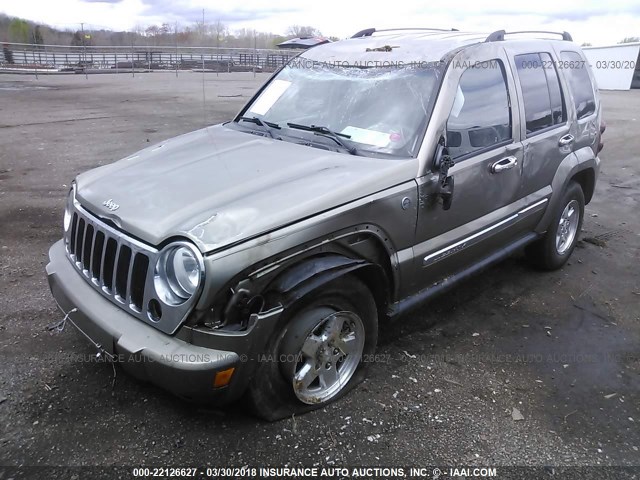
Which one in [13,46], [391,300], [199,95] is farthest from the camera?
[13,46]

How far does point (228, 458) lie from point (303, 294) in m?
0.91

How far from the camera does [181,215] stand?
2.56 metres

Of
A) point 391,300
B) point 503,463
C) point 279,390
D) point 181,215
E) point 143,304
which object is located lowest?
point 503,463

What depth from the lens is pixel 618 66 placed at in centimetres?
2708

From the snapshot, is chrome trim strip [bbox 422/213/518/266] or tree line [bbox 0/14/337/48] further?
tree line [bbox 0/14/337/48]

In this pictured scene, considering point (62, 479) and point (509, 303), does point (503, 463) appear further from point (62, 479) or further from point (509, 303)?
point (62, 479)

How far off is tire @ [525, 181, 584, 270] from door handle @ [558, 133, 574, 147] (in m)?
0.44

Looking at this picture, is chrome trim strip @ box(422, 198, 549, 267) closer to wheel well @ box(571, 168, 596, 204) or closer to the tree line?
wheel well @ box(571, 168, 596, 204)

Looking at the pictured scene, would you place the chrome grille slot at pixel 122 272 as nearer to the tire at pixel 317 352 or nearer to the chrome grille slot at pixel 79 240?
the chrome grille slot at pixel 79 240

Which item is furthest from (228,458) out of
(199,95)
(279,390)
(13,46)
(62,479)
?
(13,46)

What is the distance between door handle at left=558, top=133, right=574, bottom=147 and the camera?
432 cm

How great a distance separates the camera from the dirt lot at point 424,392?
2.71 m

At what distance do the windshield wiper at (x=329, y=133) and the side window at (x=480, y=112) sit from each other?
0.61 m

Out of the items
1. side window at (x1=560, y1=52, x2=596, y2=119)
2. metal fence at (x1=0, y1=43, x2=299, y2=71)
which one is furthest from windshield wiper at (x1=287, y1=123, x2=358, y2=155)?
metal fence at (x1=0, y1=43, x2=299, y2=71)
